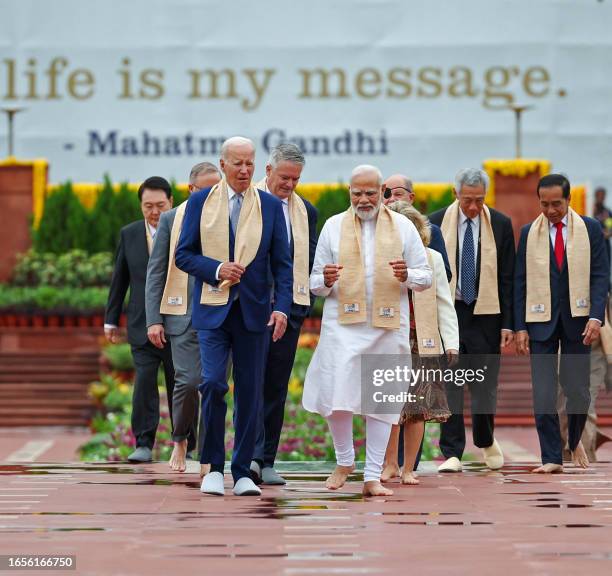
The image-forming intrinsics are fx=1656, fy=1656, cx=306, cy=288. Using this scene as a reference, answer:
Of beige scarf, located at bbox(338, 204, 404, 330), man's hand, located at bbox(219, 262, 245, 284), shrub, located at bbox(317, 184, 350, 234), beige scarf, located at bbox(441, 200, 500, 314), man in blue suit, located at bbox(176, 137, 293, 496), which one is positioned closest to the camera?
man's hand, located at bbox(219, 262, 245, 284)

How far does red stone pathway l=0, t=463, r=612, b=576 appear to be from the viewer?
5836 millimetres

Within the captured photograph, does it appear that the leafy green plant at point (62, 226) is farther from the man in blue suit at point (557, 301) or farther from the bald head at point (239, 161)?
the bald head at point (239, 161)

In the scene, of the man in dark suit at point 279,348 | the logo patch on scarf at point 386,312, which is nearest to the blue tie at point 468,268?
the man in dark suit at point 279,348

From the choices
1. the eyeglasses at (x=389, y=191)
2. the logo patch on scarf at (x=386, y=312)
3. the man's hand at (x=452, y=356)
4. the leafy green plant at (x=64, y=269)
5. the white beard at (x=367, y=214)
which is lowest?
the man's hand at (x=452, y=356)

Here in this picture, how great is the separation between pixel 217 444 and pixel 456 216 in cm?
260

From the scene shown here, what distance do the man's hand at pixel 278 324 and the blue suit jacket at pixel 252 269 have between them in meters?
0.04

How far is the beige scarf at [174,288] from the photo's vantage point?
9391mm

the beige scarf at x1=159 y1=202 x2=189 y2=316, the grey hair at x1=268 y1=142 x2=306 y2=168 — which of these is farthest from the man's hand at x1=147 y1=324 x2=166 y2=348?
the grey hair at x1=268 y1=142 x2=306 y2=168

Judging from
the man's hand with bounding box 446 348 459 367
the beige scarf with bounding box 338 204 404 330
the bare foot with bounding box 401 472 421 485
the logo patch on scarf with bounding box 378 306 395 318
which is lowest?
the bare foot with bounding box 401 472 421 485

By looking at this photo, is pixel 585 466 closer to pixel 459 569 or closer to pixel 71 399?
pixel 459 569

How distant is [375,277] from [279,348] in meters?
0.96

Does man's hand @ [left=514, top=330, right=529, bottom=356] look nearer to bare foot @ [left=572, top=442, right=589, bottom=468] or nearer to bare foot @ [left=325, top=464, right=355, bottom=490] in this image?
bare foot @ [left=572, top=442, right=589, bottom=468]

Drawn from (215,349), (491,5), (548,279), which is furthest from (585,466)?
(491,5)

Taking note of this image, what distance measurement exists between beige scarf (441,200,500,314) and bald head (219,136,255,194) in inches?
84.4
